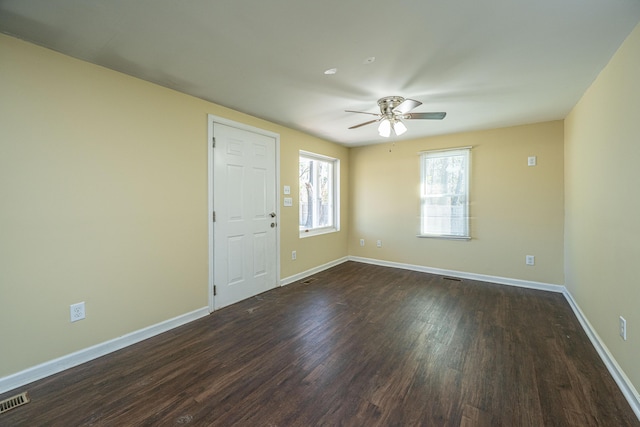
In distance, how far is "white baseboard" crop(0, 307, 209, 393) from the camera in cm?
180

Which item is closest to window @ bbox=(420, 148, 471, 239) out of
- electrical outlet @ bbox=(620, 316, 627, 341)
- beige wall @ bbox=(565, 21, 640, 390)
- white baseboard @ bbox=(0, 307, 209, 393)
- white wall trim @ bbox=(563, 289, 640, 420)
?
beige wall @ bbox=(565, 21, 640, 390)

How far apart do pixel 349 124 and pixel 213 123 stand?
5.91ft

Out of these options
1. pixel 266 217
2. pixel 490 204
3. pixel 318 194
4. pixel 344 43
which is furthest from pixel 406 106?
pixel 318 194

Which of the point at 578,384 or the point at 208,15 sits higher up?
the point at 208,15

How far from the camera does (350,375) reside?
6.29 feet

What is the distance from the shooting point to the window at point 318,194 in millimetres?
4512

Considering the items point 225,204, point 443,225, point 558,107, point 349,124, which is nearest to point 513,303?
point 443,225

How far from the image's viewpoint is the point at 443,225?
4375mm

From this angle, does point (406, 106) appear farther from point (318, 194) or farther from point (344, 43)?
point (318, 194)

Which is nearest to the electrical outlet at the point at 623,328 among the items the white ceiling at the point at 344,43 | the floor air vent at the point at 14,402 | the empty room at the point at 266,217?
the empty room at the point at 266,217

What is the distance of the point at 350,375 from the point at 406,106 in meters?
2.35

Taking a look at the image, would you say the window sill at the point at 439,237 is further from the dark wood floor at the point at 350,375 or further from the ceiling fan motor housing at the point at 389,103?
the ceiling fan motor housing at the point at 389,103

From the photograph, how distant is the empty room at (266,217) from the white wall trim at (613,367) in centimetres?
2

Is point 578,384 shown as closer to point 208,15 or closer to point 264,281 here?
point 264,281
